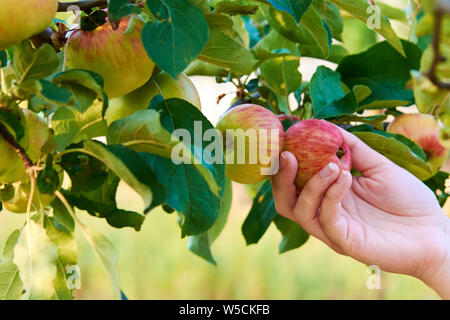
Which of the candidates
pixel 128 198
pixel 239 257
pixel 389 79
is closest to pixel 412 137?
pixel 389 79

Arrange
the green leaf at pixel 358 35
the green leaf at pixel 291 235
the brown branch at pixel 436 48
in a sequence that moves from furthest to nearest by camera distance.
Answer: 1. the green leaf at pixel 358 35
2. the green leaf at pixel 291 235
3. the brown branch at pixel 436 48

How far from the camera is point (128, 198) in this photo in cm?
332

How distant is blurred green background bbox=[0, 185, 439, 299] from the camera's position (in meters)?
2.59

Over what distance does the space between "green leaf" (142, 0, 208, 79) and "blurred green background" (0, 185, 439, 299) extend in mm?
2274

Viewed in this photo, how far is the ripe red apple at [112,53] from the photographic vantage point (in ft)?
1.54

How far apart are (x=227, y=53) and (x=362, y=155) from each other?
24 cm

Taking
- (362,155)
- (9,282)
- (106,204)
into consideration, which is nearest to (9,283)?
(9,282)

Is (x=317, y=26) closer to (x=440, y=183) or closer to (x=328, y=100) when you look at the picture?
(x=328, y=100)

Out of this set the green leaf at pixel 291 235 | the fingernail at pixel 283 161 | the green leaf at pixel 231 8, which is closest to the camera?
the green leaf at pixel 231 8

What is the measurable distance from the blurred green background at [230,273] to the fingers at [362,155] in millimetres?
1975

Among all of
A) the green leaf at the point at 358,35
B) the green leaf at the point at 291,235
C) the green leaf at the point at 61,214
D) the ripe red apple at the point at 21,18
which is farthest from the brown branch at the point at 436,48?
the green leaf at the point at 358,35

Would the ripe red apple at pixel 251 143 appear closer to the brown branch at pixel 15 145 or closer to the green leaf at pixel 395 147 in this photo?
the green leaf at pixel 395 147

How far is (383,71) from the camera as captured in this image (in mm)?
777
